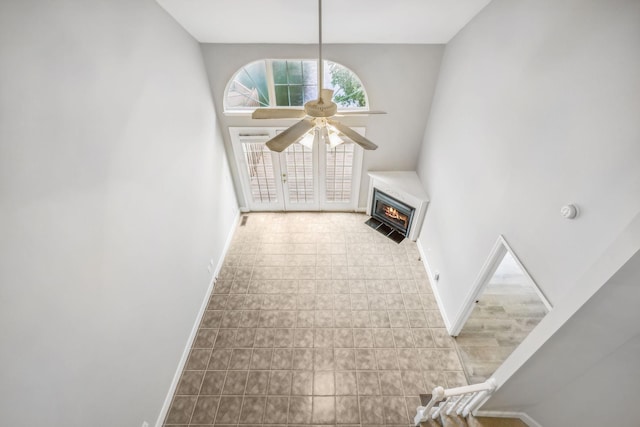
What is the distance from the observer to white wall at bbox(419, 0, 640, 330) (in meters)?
1.49

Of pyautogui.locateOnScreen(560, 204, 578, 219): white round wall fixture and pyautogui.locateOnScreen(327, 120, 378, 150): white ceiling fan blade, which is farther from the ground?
pyautogui.locateOnScreen(327, 120, 378, 150): white ceiling fan blade

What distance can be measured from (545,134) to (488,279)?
5.18 ft

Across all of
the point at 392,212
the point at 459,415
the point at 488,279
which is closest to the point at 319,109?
the point at 488,279

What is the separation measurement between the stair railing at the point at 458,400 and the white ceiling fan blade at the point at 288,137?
2.39 metres

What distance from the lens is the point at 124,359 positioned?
90.2 inches

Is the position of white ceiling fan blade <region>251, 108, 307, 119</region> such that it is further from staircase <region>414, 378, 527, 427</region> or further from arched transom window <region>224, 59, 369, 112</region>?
staircase <region>414, 378, 527, 427</region>

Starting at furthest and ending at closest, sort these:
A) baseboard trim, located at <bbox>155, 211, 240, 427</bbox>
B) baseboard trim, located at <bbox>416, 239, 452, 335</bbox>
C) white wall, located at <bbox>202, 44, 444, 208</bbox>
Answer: white wall, located at <bbox>202, 44, 444, 208</bbox> < baseboard trim, located at <bbox>416, 239, 452, 335</bbox> < baseboard trim, located at <bbox>155, 211, 240, 427</bbox>

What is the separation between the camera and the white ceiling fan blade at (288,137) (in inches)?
68.7

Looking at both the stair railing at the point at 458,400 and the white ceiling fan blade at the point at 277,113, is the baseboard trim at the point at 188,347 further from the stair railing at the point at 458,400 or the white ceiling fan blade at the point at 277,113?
the white ceiling fan blade at the point at 277,113

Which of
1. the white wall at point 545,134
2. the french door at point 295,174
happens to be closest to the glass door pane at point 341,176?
the french door at point 295,174

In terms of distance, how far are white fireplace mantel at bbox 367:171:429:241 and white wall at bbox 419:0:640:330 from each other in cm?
105

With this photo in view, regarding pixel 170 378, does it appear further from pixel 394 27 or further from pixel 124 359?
pixel 394 27

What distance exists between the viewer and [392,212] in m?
5.16

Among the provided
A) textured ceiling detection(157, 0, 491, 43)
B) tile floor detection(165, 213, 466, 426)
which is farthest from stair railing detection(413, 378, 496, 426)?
textured ceiling detection(157, 0, 491, 43)
